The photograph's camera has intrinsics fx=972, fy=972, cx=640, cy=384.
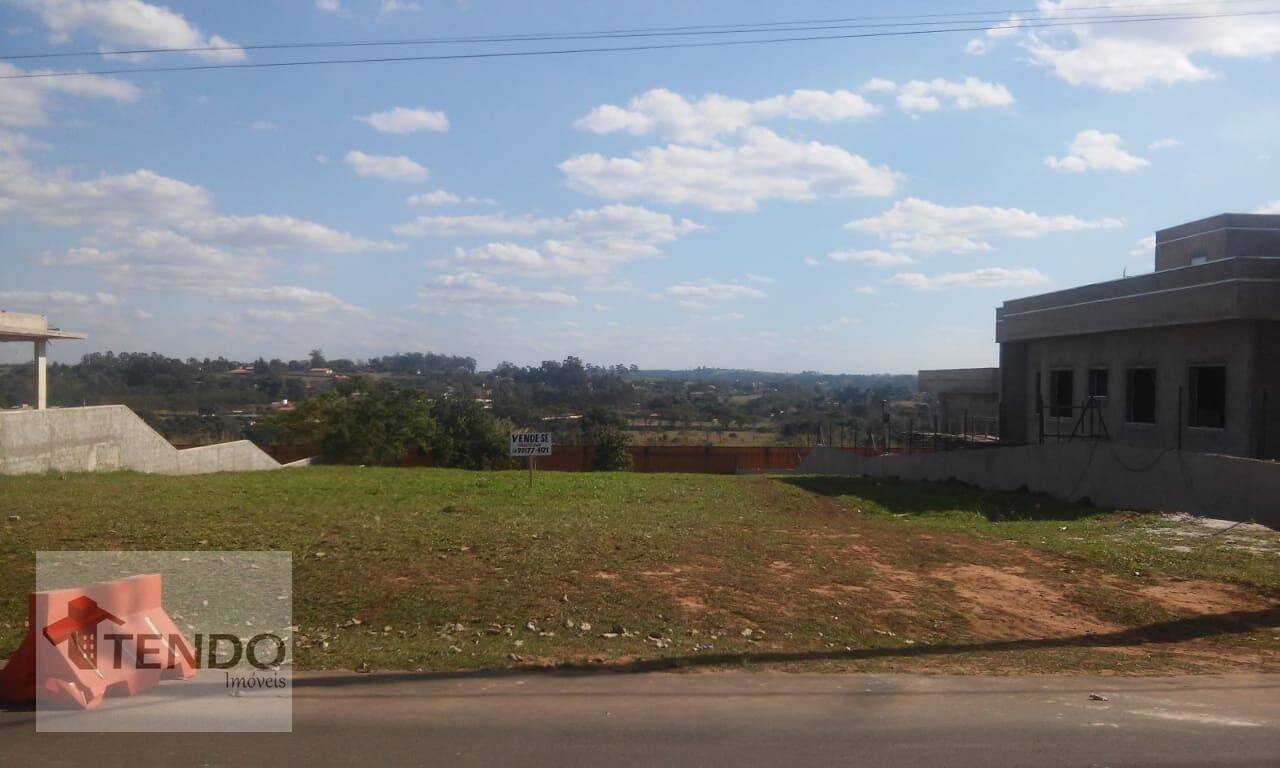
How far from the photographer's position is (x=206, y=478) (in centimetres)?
2661

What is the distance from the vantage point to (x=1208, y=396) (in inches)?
1021

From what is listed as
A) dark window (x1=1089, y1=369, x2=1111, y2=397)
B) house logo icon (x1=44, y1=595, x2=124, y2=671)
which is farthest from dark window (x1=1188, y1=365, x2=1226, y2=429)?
house logo icon (x1=44, y1=595, x2=124, y2=671)

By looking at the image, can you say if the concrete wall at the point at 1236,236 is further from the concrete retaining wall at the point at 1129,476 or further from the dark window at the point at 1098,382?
the concrete retaining wall at the point at 1129,476

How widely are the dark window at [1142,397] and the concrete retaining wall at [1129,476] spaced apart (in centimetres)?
427

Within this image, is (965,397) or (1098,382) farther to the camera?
(965,397)

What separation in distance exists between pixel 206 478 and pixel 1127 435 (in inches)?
1056

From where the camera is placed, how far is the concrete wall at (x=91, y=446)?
79.3 feet

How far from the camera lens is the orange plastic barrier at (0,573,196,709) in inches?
281

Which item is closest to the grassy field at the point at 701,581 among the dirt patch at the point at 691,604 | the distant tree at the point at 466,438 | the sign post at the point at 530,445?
the dirt patch at the point at 691,604

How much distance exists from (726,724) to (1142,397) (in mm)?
26503

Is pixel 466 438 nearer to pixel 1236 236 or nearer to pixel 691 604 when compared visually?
pixel 1236 236

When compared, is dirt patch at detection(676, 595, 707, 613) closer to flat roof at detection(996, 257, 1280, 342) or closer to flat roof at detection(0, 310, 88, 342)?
flat roof at detection(996, 257, 1280, 342)

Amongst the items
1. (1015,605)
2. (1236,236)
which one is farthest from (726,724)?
(1236,236)

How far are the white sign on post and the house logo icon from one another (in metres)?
18.0
